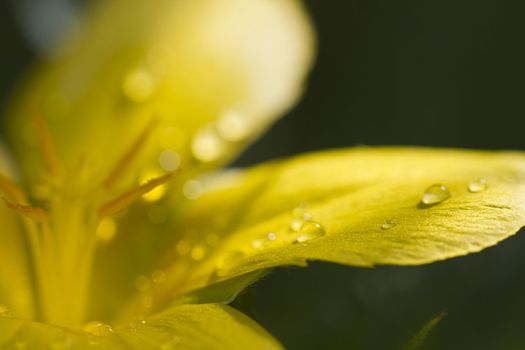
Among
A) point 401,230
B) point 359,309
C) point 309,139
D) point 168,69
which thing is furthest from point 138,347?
point 309,139

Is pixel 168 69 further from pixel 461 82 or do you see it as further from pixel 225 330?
pixel 225 330

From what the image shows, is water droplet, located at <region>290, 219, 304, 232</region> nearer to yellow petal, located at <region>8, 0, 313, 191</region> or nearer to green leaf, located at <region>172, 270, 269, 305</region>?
green leaf, located at <region>172, 270, 269, 305</region>

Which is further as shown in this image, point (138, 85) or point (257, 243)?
point (138, 85)

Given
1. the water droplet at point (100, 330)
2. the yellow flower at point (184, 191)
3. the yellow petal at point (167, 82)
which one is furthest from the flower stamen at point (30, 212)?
the yellow petal at point (167, 82)

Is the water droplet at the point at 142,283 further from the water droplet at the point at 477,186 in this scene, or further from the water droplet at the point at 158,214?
the water droplet at the point at 477,186

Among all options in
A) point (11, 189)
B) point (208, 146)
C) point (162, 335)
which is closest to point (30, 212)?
point (11, 189)

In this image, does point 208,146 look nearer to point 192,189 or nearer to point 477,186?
point 192,189
